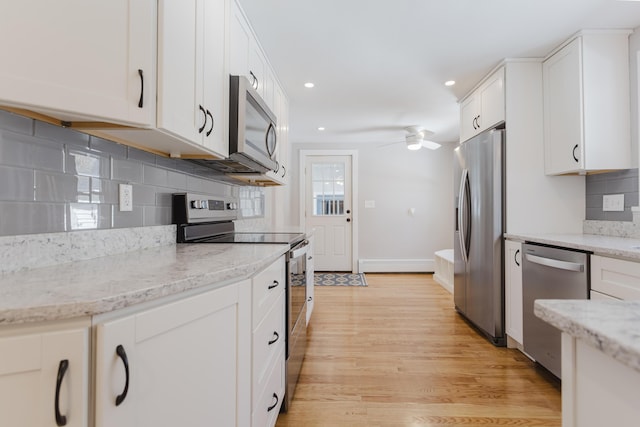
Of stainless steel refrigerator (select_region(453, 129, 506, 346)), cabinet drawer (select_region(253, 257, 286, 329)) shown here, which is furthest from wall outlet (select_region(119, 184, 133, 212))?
stainless steel refrigerator (select_region(453, 129, 506, 346))

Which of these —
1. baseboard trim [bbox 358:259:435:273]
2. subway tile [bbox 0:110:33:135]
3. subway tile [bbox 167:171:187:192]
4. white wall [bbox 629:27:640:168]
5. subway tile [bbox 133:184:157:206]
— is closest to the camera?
subway tile [bbox 0:110:33:135]

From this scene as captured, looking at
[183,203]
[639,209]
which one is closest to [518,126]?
[639,209]

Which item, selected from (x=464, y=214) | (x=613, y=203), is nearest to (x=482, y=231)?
Answer: (x=464, y=214)

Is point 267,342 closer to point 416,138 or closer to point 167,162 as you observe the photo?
point 167,162

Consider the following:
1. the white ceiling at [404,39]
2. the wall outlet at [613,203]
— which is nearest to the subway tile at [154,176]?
the white ceiling at [404,39]

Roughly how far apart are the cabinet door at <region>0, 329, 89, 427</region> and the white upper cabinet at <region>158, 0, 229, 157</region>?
735 millimetres

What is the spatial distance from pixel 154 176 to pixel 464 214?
2515mm

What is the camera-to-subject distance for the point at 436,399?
1.69 m

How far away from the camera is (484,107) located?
2.69 meters

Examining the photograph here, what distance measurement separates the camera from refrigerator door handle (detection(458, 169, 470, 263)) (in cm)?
273

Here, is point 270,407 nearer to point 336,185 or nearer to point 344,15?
point 344,15

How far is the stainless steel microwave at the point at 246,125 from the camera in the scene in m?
1.57

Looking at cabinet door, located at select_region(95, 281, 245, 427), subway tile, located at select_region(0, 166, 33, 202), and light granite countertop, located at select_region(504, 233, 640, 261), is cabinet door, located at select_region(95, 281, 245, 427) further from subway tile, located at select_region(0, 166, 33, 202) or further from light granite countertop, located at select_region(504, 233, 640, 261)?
light granite countertop, located at select_region(504, 233, 640, 261)

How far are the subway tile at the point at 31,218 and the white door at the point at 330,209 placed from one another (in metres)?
4.22
